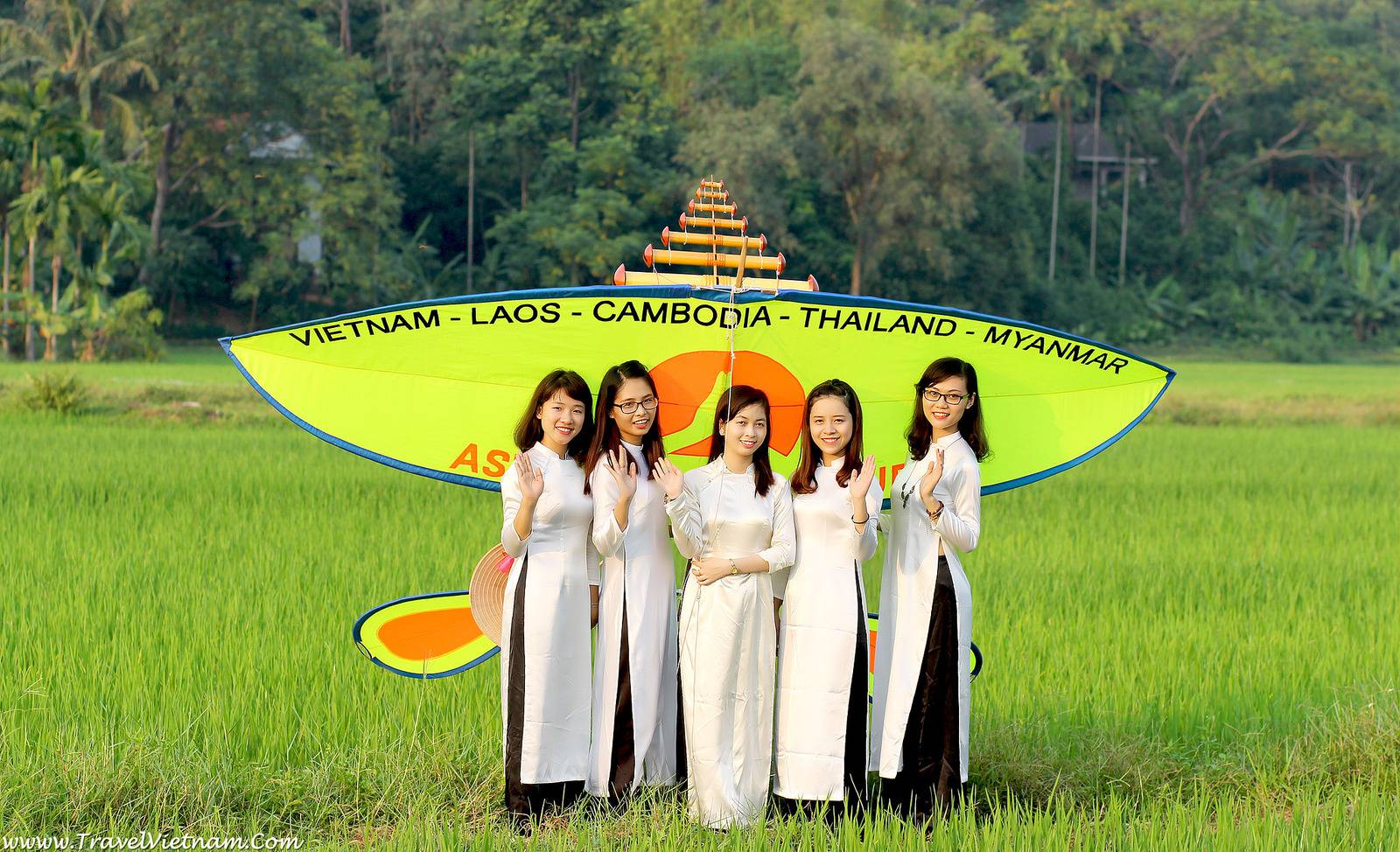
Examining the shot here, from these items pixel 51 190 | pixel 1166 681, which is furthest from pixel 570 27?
pixel 1166 681

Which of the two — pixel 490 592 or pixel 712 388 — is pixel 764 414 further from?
pixel 490 592

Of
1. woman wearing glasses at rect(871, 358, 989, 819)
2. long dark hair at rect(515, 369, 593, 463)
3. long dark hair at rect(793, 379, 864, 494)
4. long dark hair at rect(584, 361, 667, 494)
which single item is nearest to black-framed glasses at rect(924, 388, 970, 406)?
woman wearing glasses at rect(871, 358, 989, 819)

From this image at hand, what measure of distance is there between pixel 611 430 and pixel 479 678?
1731 mm

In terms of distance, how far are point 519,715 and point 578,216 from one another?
27260 mm

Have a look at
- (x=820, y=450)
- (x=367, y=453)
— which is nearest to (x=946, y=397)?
(x=820, y=450)

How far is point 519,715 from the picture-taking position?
362 cm

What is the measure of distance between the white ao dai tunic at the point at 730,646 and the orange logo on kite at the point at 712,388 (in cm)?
40

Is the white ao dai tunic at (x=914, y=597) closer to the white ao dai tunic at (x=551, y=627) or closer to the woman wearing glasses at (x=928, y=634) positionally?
the woman wearing glasses at (x=928, y=634)

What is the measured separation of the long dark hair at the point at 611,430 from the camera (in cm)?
366

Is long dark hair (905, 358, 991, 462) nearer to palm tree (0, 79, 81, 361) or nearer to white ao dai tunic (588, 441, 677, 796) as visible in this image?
white ao dai tunic (588, 441, 677, 796)

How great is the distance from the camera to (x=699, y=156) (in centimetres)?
3238

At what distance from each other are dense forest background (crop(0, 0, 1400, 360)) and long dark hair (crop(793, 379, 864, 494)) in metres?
19.7

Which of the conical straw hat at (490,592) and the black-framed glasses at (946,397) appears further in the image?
the conical straw hat at (490,592)

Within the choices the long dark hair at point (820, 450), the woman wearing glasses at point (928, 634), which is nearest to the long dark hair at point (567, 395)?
the long dark hair at point (820, 450)
